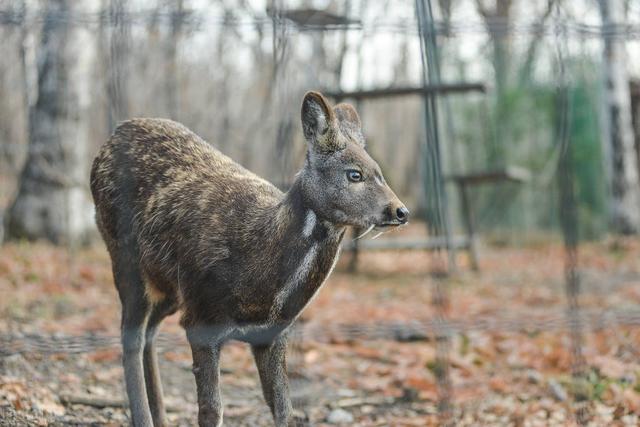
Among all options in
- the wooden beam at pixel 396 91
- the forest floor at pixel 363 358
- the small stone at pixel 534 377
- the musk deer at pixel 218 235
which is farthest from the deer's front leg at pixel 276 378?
the wooden beam at pixel 396 91

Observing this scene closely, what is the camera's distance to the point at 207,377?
12.0ft

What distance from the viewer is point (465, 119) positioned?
60.3 feet

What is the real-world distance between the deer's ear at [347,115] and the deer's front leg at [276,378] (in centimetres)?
114

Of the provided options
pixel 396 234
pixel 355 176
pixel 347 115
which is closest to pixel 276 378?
pixel 355 176

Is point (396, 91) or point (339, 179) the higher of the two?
point (396, 91)

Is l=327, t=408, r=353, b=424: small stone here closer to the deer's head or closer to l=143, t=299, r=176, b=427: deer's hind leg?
l=143, t=299, r=176, b=427: deer's hind leg

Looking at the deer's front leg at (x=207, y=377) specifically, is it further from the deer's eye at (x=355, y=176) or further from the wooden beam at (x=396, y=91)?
the wooden beam at (x=396, y=91)

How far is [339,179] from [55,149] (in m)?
8.33

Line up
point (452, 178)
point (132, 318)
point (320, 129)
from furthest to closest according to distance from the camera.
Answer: point (452, 178), point (132, 318), point (320, 129)

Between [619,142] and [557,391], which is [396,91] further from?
[619,142]

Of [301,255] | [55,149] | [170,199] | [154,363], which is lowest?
[154,363]

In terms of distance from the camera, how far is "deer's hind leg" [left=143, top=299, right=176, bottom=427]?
4266 millimetres

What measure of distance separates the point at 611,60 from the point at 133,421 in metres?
11.6

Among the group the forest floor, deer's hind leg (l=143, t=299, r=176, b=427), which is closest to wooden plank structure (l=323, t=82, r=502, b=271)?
the forest floor
